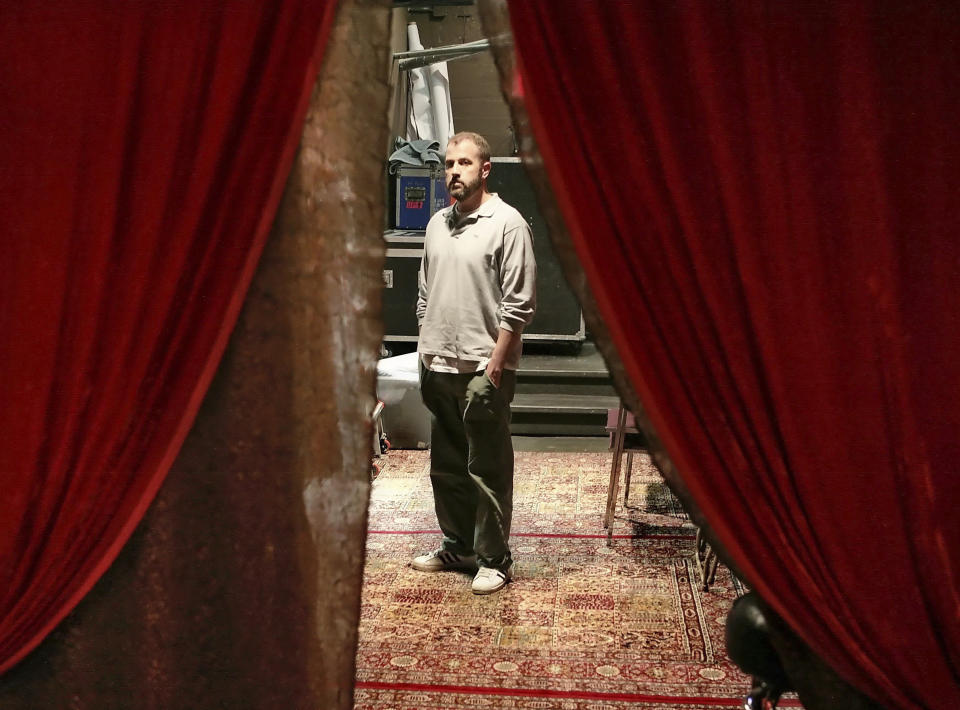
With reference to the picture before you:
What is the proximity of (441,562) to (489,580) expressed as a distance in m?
0.27

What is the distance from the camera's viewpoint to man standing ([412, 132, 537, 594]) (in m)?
3.02

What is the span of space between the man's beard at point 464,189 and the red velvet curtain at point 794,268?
5.10 feet

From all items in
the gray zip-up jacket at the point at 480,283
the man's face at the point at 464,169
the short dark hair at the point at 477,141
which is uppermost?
the short dark hair at the point at 477,141

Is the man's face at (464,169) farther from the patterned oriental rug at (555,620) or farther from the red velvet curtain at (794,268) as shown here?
the red velvet curtain at (794,268)

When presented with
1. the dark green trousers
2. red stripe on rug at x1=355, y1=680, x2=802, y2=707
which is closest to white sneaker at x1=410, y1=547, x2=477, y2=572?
the dark green trousers

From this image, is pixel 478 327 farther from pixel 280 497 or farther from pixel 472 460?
pixel 280 497

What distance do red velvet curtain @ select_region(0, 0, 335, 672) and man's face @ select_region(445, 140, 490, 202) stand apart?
4.87ft

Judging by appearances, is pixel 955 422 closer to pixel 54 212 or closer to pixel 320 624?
pixel 320 624

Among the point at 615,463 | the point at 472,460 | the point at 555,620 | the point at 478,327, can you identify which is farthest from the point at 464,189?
the point at 555,620

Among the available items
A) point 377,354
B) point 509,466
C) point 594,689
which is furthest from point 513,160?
point 377,354

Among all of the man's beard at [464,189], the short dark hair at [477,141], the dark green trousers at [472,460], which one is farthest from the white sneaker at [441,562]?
the short dark hair at [477,141]

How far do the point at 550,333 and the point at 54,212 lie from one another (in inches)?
192

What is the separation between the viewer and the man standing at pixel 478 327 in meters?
3.02

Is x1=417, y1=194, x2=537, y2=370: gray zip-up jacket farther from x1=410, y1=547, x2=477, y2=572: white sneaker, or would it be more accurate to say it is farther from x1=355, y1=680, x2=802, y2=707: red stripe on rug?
x1=355, y1=680, x2=802, y2=707: red stripe on rug
